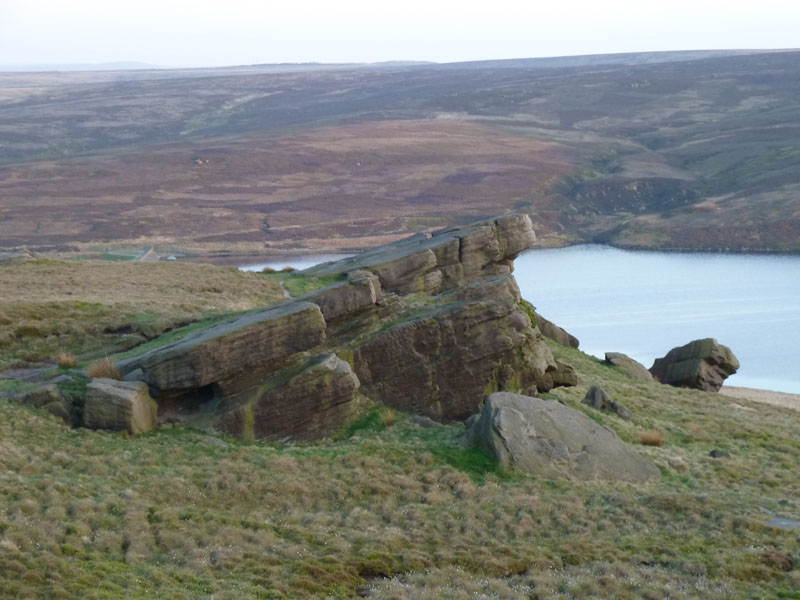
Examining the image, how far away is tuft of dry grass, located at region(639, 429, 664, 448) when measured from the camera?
81.5 feet

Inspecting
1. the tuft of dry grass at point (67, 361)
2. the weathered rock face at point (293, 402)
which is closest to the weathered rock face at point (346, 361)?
the weathered rock face at point (293, 402)

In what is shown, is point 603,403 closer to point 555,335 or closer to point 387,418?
point 387,418

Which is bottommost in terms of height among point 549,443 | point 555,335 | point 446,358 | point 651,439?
point 555,335

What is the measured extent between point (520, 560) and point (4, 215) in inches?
4244

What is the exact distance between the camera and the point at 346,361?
77.3ft

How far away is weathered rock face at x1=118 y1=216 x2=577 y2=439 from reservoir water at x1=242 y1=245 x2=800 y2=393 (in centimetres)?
3077

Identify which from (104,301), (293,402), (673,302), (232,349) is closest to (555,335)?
(104,301)

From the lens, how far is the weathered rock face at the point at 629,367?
123 feet

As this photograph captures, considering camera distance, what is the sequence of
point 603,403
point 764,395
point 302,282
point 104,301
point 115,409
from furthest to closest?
1. point 764,395
2. point 302,282
3. point 104,301
4. point 603,403
5. point 115,409

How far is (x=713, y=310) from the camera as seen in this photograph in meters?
71.6

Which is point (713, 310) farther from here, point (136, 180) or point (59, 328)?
point (136, 180)

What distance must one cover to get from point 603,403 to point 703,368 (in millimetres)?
12952

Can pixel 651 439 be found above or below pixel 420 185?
above

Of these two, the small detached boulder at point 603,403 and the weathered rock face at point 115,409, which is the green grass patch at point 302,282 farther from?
the weathered rock face at point 115,409
